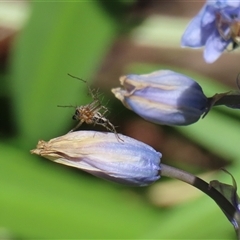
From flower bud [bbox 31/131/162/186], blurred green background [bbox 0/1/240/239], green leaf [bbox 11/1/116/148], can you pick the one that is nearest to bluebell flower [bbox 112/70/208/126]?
flower bud [bbox 31/131/162/186]

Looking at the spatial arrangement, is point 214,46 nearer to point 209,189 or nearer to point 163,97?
point 163,97

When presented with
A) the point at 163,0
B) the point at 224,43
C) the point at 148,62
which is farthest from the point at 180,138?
the point at 224,43

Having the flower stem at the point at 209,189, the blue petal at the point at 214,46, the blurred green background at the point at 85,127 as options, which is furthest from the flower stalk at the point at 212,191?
the blurred green background at the point at 85,127

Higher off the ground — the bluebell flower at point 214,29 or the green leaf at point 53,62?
the bluebell flower at point 214,29

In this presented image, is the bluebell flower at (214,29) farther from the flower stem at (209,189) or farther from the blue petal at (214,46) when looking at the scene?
the flower stem at (209,189)

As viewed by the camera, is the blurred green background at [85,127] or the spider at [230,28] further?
the blurred green background at [85,127]

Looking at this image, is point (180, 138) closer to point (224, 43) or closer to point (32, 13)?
point (32, 13)

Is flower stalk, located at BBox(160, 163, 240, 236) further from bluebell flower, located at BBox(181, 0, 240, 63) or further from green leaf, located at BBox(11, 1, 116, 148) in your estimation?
green leaf, located at BBox(11, 1, 116, 148)
